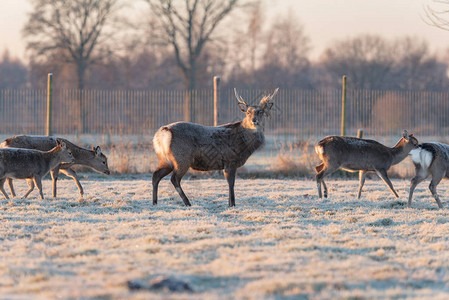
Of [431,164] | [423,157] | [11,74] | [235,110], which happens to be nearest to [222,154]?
[423,157]

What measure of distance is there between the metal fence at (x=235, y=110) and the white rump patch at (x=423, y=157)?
29.6ft

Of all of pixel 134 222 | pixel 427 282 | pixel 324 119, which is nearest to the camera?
pixel 427 282

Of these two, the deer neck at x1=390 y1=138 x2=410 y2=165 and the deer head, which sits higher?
the deer head

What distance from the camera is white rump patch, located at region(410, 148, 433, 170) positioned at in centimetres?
1068

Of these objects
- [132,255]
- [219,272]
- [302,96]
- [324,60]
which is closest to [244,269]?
[219,272]

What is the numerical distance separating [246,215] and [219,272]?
3.59 m

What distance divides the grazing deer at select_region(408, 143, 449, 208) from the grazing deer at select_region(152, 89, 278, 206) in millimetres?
2624

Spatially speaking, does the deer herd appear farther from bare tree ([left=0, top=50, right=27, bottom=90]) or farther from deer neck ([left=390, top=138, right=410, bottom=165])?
bare tree ([left=0, top=50, right=27, bottom=90])

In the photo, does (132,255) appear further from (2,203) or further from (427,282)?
(2,203)

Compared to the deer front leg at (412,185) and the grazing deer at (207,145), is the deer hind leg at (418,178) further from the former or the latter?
the grazing deer at (207,145)

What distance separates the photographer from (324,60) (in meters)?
64.1

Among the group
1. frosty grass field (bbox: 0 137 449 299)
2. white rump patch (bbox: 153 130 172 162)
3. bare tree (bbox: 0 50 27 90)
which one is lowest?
frosty grass field (bbox: 0 137 449 299)

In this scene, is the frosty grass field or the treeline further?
the treeline

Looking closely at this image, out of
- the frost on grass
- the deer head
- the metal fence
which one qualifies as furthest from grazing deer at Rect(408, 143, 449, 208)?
the metal fence
